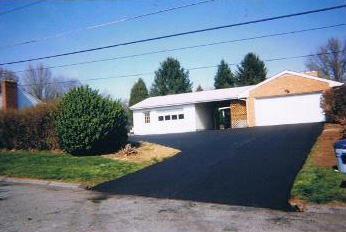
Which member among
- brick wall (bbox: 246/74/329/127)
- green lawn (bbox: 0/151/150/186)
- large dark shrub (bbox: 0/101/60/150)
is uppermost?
brick wall (bbox: 246/74/329/127)

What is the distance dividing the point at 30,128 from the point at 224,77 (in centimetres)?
4405

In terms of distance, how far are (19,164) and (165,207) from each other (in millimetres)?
9531

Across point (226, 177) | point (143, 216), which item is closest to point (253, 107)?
point (226, 177)

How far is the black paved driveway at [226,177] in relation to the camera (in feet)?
29.4

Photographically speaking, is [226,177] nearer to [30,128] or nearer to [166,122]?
[30,128]

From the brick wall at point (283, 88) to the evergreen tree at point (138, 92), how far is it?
31.9 meters

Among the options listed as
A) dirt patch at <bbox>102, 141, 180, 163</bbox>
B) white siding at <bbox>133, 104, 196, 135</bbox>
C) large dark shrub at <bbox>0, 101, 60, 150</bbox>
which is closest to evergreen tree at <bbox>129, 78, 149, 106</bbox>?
white siding at <bbox>133, 104, 196, 135</bbox>

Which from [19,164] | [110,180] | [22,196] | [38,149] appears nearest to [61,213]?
[22,196]

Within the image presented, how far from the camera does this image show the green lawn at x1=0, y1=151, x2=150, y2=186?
1215 centimetres

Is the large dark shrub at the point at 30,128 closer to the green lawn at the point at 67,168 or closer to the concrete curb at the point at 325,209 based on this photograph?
the green lawn at the point at 67,168

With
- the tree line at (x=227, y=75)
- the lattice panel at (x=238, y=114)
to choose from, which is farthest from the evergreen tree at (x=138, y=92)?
the lattice panel at (x=238, y=114)

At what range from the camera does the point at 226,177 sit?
36.0 feet

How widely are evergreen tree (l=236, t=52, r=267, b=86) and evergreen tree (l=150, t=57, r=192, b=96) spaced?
→ 43.3ft

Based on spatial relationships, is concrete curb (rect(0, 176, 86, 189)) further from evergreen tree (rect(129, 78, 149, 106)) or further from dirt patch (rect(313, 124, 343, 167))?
evergreen tree (rect(129, 78, 149, 106))
